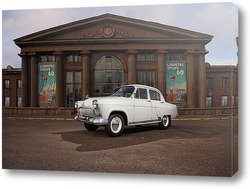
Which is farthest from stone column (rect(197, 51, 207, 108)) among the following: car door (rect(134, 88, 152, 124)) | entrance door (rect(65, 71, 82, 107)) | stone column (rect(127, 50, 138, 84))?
entrance door (rect(65, 71, 82, 107))

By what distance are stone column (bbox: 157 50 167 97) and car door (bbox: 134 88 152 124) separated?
28cm

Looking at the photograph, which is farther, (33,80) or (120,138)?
(33,80)

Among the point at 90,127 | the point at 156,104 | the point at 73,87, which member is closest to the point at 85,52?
the point at 73,87

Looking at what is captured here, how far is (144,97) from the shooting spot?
23.5ft

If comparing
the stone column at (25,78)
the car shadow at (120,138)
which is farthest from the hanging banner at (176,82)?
the stone column at (25,78)

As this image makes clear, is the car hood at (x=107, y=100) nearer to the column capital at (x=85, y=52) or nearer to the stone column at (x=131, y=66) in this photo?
the stone column at (x=131, y=66)

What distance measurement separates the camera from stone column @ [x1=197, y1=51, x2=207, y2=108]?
22.4ft

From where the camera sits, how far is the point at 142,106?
23.5 ft

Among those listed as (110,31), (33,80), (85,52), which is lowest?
(33,80)

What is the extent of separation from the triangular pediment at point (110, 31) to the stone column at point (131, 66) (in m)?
0.27

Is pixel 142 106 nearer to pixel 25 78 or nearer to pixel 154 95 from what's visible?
pixel 154 95

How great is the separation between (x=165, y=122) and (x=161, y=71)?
2.92ft

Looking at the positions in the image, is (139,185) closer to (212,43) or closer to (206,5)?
(212,43)

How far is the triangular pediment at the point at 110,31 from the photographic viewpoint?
6.92 meters
